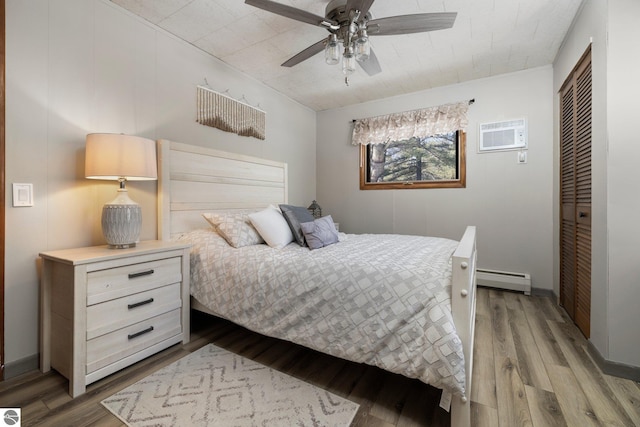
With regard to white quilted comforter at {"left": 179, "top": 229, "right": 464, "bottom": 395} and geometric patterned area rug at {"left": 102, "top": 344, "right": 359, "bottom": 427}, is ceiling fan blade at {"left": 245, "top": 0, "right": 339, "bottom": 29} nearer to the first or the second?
white quilted comforter at {"left": 179, "top": 229, "right": 464, "bottom": 395}

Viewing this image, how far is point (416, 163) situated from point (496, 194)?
3.37 ft

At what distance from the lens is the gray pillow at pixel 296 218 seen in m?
2.34

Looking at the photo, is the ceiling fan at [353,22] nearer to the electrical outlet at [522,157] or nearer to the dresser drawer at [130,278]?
the dresser drawer at [130,278]

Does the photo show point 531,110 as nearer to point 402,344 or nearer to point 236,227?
point 402,344

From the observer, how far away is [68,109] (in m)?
1.79

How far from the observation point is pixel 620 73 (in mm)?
1623

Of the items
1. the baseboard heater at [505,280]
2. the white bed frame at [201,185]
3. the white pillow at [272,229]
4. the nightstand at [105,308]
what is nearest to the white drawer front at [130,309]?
the nightstand at [105,308]

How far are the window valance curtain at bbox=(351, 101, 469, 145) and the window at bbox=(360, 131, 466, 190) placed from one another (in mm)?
150

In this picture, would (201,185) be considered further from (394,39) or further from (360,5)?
(394,39)

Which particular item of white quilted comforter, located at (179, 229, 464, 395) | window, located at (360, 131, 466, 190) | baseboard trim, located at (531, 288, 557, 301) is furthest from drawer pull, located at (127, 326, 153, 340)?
baseboard trim, located at (531, 288, 557, 301)

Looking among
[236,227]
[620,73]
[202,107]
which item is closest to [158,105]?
[202,107]

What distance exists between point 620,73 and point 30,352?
3.92 m

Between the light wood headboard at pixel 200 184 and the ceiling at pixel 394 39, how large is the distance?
0.98 meters

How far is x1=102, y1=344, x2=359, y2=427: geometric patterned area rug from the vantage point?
127 cm
